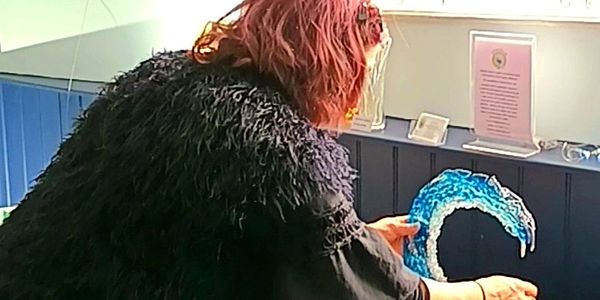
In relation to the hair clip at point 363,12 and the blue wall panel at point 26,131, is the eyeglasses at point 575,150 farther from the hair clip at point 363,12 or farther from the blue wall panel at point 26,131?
the blue wall panel at point 26,131

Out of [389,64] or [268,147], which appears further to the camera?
[389,64]

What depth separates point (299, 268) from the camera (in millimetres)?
1167

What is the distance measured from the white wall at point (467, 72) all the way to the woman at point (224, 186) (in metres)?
0.48

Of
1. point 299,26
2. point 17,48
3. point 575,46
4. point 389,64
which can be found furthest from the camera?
point 17,48

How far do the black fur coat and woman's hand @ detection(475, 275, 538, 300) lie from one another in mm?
167

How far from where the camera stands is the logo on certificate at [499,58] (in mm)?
1616

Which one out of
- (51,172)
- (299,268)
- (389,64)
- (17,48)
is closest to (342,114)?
(299,268)

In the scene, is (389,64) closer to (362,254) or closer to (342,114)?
(342,114)

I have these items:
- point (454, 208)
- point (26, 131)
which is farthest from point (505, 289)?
point (26, 131)

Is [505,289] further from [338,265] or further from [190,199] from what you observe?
[190,199]

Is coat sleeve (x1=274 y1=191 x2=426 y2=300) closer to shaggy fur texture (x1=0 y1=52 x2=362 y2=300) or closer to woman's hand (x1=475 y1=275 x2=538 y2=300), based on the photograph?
shaggy fur texture (x1=0 y1=52 x2=362 y2=300)

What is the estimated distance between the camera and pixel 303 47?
1.25m

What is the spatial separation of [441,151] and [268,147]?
2.17ft

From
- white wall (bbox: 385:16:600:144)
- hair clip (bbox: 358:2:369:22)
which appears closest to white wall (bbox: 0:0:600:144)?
white wall (bbox: 385:16:600:144)
